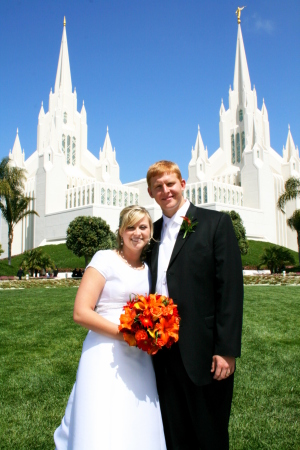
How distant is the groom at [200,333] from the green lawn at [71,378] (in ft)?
3.37

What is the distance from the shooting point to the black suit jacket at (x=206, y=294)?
2387mm

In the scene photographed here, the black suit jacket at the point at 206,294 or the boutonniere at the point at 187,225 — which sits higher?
the boutonniere at the point at 187,225

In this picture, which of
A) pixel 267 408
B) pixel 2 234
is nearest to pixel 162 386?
pixel 267 408

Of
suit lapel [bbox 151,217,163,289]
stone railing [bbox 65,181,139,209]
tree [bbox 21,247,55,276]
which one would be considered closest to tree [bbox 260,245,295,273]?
tree [bbox 21,247,55,276]

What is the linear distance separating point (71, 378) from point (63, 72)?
56546 millimetres

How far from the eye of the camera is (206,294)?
8.20 ft

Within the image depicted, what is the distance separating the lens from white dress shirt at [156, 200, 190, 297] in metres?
2.58

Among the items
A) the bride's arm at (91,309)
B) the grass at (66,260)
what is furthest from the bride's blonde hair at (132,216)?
the grass at (66,260)

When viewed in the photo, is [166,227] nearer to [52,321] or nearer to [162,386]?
[162,386]

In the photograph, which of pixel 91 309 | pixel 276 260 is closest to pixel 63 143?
pixel 276 260

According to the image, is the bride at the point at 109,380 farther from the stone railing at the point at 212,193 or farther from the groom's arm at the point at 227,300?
the stone railing at the point at 212,193

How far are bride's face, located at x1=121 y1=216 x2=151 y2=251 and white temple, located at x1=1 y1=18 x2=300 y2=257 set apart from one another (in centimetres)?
3641

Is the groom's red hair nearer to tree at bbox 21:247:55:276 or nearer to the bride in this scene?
the bride

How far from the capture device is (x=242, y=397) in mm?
4148
